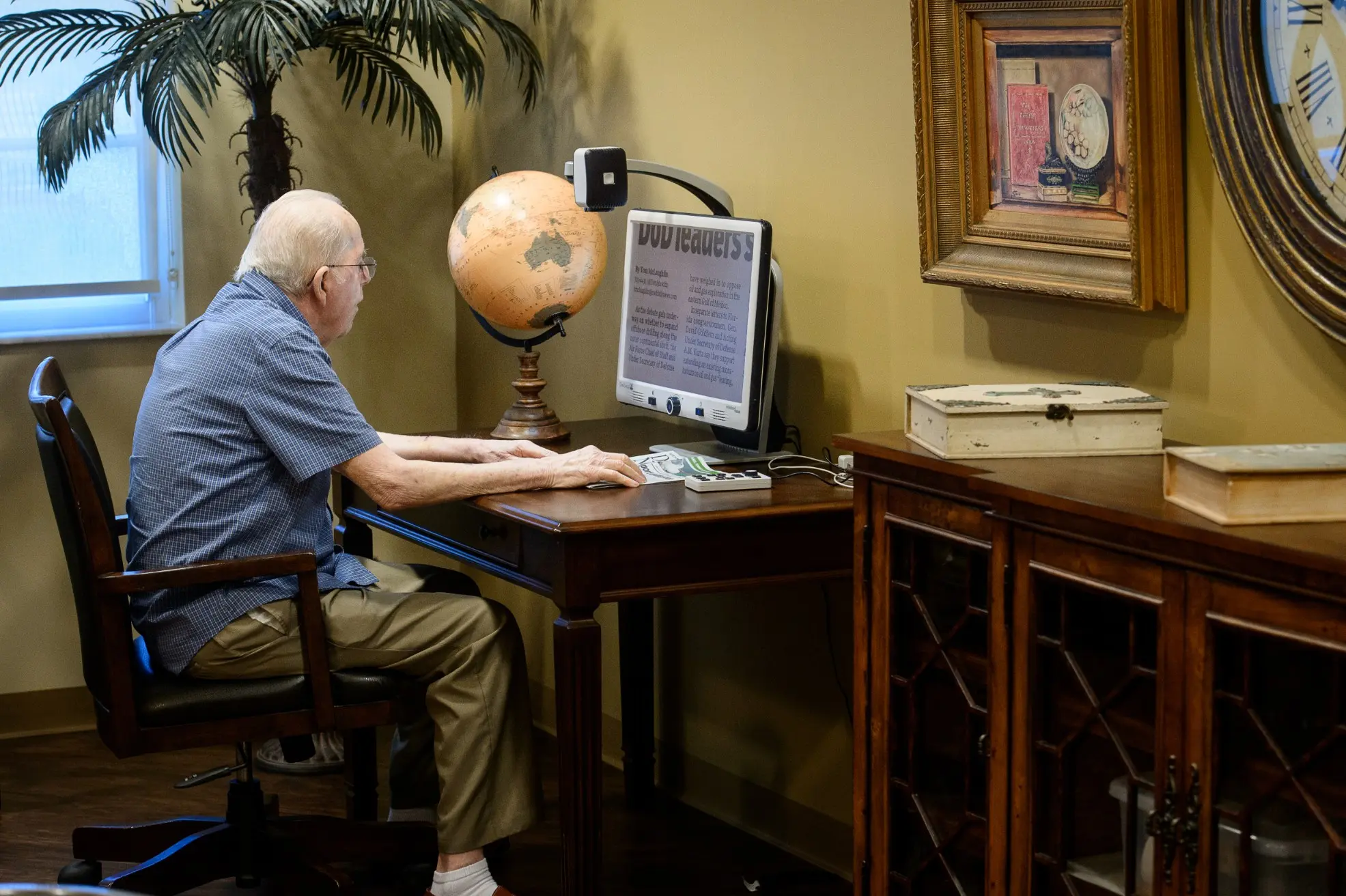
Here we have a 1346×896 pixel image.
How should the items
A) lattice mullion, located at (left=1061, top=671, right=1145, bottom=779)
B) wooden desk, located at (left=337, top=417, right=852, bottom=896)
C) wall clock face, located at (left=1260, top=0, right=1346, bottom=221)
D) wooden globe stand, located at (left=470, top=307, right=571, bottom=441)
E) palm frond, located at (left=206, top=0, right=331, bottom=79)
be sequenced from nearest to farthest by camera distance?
lattice mullion, located at (left=1061, top=671, right=1145, bottom=779), wall clock face, located at (left=1260, top=0, right=1346, bottom=221), wooden desk, located at (left=337, top=417, right=852, bottom=896), wooden globe stand, located at (left=470, top=307, right=571, bottom=441), palm frond, located at (left=206, top=0, right=331, bottom=79)

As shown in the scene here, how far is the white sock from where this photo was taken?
10.1ft

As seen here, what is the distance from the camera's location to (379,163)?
4875mm

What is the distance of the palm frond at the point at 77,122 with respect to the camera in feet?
13.1

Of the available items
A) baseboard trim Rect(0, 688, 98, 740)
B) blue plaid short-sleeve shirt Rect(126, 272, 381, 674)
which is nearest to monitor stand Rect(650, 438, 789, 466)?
blue plaid short-sleeve shirt Rect(126, 272, 381, 674)

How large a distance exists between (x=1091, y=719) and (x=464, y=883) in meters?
1.43

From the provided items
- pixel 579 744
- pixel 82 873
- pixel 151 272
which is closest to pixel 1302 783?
pixel 579 744

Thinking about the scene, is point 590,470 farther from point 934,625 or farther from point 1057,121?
point 1057,121

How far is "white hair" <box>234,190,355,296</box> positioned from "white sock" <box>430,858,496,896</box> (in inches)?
44.9

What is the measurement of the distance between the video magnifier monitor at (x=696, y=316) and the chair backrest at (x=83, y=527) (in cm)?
113

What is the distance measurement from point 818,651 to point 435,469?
977mm

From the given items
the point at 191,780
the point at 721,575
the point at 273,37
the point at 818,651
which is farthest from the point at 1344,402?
the point at 191,780

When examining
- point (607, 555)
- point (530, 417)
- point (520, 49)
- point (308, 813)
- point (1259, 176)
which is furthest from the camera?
point (520, 49)

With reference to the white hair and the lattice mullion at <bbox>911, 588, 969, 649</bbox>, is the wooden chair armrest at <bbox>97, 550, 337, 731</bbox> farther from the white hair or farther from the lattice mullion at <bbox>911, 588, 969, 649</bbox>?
the lattice mullion at <bbox>911, 588, 969, 649</bbox>

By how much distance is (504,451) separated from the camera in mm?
3334
